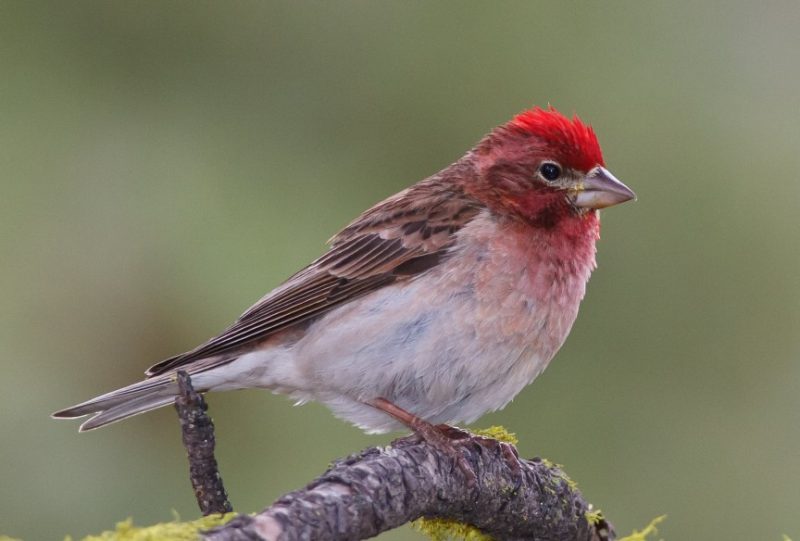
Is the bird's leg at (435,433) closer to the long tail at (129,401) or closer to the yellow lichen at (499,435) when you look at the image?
the yellow lichen at (499,435)

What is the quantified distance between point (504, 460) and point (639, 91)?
2522 mm

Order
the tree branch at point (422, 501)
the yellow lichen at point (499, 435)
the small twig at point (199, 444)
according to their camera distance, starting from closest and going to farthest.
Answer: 1. the tree branch at point (422, 501)
2. the small twig at point (199, 444)
3. the yellow lichen at point (499, 435)

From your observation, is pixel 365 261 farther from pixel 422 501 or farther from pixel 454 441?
pixel 422 501

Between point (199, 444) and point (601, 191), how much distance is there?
2932 mm

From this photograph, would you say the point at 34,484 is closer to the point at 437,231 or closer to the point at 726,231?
the point at 437,231

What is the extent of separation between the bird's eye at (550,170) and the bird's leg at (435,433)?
1.40 m

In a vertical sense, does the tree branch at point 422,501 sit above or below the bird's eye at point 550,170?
below

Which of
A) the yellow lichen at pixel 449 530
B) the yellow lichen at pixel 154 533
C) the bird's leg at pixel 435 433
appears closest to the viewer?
the yellow lichen at pixel 154 533

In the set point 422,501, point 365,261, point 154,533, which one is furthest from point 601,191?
point 154,533

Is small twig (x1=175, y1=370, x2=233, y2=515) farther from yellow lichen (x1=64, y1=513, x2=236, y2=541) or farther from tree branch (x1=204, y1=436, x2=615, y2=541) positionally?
yellow lichen (x1=64, y1=513, x2=236, y2=541)

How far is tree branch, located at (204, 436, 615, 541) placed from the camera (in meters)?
3.42

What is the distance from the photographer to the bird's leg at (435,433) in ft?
15.5

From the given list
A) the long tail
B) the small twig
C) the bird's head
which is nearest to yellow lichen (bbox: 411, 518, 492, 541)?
the small twig

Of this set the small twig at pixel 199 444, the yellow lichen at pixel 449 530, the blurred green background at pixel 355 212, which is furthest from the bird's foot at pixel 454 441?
the small twig at pixel 199 444
